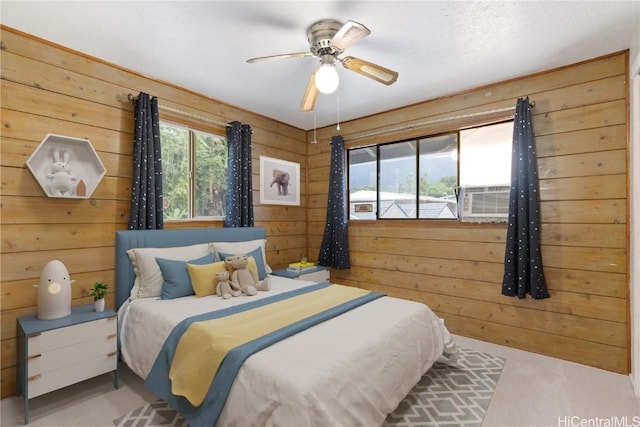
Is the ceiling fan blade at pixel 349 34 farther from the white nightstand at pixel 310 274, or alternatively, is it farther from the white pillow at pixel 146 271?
the white nightstand at pixel 310 274

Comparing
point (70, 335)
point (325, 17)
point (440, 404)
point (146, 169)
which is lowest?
point (440, 404)

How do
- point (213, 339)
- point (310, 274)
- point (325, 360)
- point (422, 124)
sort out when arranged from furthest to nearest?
point (310, 274) → point (422, 124) → point (213, 339) → point (325, 360)

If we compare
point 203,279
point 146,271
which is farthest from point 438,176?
point 146,271

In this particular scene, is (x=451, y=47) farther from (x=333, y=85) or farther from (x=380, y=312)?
(x=380, y=312)

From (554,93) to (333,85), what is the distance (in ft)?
6.94

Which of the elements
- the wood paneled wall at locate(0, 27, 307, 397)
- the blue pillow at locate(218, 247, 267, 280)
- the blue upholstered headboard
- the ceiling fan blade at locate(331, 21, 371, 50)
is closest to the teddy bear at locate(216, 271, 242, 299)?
the blue pillow at locate(218, 247, 267, 280)

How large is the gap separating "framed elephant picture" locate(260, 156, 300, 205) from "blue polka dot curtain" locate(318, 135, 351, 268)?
0.54 metres

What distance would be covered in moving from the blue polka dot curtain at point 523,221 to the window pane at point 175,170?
3.21m

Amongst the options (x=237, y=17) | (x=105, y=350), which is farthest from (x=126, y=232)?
(x=237, y=17)

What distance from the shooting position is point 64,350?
2115 millimetres

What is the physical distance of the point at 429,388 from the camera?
2332 mm

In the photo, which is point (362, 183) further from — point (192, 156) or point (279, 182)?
point (192, 156)

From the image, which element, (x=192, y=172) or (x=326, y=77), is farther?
(x=192, y=172)

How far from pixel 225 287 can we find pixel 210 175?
154cm
